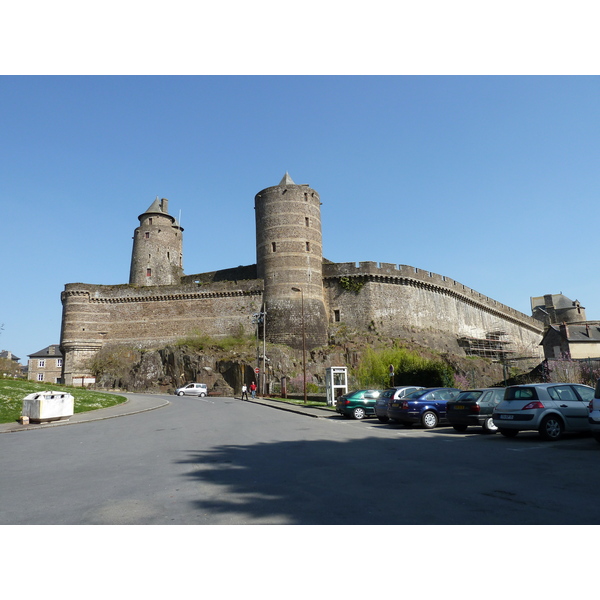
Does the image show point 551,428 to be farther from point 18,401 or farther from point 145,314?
point 145,314

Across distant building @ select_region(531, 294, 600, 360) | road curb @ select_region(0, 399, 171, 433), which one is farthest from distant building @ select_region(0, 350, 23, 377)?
distant building @ select_region(531, 294, 600, 360)

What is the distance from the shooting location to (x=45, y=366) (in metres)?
73.1

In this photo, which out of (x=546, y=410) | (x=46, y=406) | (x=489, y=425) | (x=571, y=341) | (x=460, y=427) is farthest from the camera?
(x=571, y=341)

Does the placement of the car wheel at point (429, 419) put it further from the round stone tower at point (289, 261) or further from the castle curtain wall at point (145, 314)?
the castle curtain wall at point (145, 314)

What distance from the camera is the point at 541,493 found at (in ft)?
18.6

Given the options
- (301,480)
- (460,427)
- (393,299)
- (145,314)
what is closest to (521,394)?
(460,427)

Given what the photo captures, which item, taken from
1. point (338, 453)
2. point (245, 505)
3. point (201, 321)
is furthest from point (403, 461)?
point (201, 321)

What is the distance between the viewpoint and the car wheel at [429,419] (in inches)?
579

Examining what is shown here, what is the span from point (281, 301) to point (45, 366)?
49812mm

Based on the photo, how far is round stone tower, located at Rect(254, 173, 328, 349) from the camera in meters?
43.3

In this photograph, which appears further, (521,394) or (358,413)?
(358,413)

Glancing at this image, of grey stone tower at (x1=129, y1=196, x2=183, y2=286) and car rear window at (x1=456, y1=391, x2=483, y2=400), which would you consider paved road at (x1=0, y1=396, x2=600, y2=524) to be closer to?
car rear window at (x1=456, y1=391, x2=483, y2=400)

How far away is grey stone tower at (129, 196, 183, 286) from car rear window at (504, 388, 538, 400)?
48.0 m

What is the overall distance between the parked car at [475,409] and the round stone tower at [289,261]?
29.3 metres
